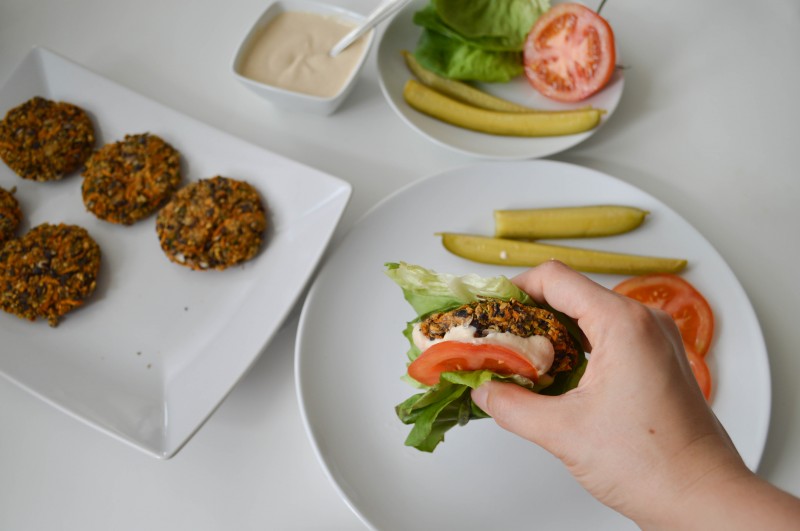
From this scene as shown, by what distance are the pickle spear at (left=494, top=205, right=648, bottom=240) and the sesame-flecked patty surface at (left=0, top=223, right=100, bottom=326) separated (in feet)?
4.16

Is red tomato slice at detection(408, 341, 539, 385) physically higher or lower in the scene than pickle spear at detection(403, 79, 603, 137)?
lower

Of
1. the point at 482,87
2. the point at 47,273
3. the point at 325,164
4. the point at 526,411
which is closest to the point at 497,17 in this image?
the point at 482,87

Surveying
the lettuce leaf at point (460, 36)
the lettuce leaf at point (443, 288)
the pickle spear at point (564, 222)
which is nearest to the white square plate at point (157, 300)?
the lettuce leaf at point (443, 288)

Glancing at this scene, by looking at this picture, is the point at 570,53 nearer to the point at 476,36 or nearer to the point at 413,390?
the point at 476,36

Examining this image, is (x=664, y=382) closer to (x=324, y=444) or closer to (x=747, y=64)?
(x=324, y=444)

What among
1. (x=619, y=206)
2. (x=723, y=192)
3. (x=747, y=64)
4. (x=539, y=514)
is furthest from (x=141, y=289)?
(x=747, y=64)

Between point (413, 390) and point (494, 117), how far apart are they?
3.15ft

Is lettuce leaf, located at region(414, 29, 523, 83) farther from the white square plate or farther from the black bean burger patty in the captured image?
the black bean burger patty

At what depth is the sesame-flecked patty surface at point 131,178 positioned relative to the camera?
2.04 meters

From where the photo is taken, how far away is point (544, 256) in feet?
6.31

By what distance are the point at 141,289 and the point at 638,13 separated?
206 centimetres

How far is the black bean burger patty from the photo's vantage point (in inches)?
53.7

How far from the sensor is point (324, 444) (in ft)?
5.56

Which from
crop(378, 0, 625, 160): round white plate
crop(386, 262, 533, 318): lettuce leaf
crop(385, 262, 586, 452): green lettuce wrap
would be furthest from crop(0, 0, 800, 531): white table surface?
crop(386, 262, 533, 318): lettuce leaf
